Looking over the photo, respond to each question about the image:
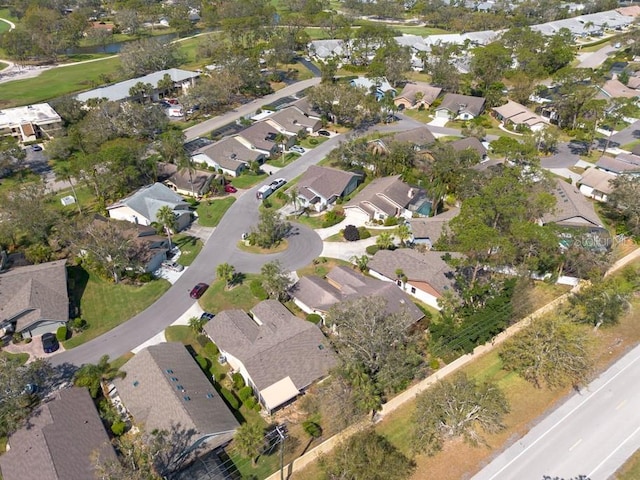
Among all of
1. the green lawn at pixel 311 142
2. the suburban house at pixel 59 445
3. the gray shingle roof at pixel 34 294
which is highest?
the suburban house at pixel 59 445

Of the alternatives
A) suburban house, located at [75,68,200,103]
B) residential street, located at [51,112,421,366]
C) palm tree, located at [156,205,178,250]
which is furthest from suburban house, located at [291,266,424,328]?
suburban house, located at [75,68,200,103]

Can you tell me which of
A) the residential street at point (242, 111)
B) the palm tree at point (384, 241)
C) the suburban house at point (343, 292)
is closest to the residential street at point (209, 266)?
the suburban house at point (343, 292)

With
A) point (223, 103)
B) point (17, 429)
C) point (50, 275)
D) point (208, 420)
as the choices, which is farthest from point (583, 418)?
point (223, 103)

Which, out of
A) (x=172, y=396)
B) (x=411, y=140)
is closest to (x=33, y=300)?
(x=172, y=396)

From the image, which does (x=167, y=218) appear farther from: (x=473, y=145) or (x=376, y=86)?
(x=376, y=86)

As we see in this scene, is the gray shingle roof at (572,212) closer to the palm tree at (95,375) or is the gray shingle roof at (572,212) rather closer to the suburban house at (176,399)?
the suburban house at (176,399)
